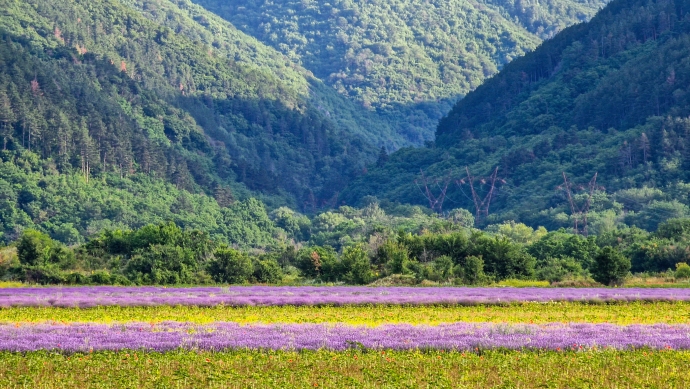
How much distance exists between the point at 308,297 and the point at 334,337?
2004 centimetres

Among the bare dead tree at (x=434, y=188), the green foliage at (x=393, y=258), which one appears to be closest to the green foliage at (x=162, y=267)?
the green foliage at (x=393, y=258)

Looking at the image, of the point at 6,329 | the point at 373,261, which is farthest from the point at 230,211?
the point at 6,329

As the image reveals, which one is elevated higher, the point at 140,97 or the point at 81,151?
the point at 140,97

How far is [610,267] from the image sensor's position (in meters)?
66.8

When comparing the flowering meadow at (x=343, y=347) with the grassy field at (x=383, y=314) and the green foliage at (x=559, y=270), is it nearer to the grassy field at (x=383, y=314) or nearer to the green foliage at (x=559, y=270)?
the grassy field at (x=383, y=314)

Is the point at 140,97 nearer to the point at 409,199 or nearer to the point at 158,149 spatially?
the point at 158,149

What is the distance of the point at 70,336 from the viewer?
32219 mm

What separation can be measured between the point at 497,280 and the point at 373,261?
11711 mm

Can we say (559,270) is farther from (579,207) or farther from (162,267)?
(579,207)

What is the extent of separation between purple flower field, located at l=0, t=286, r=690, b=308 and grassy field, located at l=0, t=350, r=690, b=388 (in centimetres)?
2054

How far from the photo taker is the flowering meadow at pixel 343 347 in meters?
25.7

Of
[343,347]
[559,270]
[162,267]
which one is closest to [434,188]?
[559,270]

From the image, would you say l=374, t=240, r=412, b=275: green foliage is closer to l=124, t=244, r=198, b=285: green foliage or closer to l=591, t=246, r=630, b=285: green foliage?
l=591, t=246, r=630, b=285: green foliage

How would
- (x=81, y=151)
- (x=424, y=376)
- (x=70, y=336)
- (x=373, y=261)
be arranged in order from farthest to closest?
(x=81, y=151)
(x=373, y=261)
(x=70, y=336)
(x=424, y=376)
